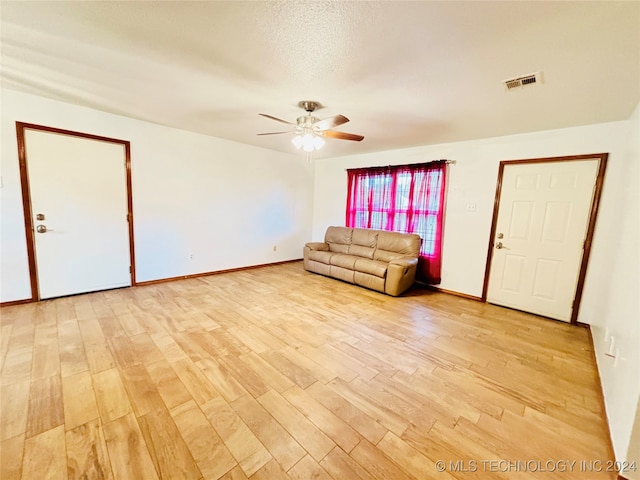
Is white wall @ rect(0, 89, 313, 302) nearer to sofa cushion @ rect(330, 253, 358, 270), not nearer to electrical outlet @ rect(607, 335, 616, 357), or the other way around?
sofa cushion @ rect(330, 253, 358, 270)

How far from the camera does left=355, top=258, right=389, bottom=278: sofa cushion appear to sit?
401 centimetres

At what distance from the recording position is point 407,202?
463cm

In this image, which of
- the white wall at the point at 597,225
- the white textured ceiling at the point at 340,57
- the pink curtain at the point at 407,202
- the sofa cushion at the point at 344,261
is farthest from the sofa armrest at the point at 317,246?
the white textured ceiling at the point at 340,57

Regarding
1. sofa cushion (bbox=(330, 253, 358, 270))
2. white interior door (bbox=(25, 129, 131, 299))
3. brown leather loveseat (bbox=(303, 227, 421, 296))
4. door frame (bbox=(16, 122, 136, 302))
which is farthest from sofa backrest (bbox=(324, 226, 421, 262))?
door frame (bbox=(16, 122, 136, 302))

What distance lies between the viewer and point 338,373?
2092 millimetres

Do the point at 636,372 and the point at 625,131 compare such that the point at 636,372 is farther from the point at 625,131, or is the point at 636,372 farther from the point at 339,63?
the point at 625,131

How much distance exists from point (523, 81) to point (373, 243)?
3.13m

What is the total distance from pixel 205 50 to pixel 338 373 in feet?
8.77

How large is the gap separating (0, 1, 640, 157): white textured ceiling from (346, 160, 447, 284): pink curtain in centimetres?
127

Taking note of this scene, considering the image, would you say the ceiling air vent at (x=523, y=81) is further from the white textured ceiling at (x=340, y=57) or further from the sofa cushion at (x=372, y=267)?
the sofa cushion at (x=372, y=267)

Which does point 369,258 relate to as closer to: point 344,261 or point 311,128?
point 344,261

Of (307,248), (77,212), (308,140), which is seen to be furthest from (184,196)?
(308,140)

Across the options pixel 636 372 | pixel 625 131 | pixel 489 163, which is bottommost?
pixel 636 372

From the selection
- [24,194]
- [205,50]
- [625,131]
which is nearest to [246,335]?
[205,50]
